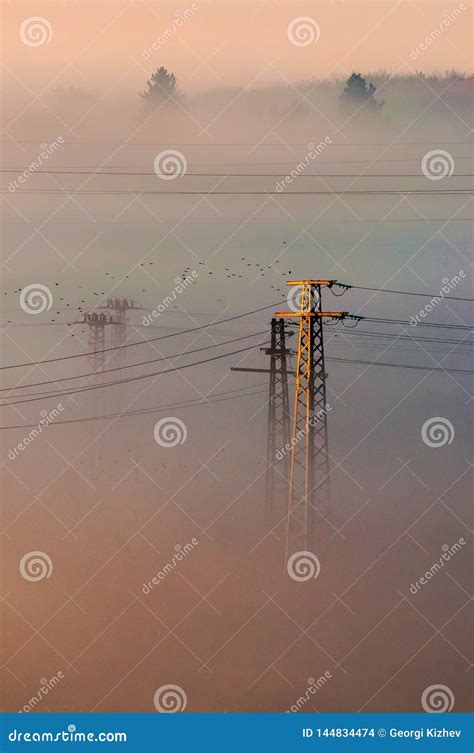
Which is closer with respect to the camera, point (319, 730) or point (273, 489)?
point (319, 730)

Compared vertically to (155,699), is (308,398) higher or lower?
higher

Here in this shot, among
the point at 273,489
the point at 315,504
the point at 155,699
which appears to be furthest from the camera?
the point at 273,489

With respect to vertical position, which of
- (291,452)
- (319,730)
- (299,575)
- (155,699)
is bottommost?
(155,699)

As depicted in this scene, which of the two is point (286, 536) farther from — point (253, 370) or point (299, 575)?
point (253, 370)

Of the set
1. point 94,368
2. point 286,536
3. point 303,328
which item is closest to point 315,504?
point 286,536

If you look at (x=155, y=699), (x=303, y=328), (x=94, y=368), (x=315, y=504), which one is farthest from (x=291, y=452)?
(x=94, y=368)

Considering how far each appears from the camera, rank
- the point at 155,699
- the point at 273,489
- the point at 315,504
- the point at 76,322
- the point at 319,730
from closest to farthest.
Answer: the point at 319,730 → the point at 155,699 → the point at 315,504 → the point at 273,489 → the point at 76,322

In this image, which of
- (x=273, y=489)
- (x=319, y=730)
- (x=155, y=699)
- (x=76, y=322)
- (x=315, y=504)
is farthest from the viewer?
(x=76, y=322)

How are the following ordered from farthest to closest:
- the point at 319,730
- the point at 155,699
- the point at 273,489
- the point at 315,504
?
1. the point at 273,489
2. the point at 315,504
3. the point at 155,699
4. the point at 319,730

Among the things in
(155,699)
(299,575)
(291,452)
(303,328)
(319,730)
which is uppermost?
(303,328)

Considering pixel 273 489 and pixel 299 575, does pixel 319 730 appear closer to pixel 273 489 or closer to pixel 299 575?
pixel 299 575
